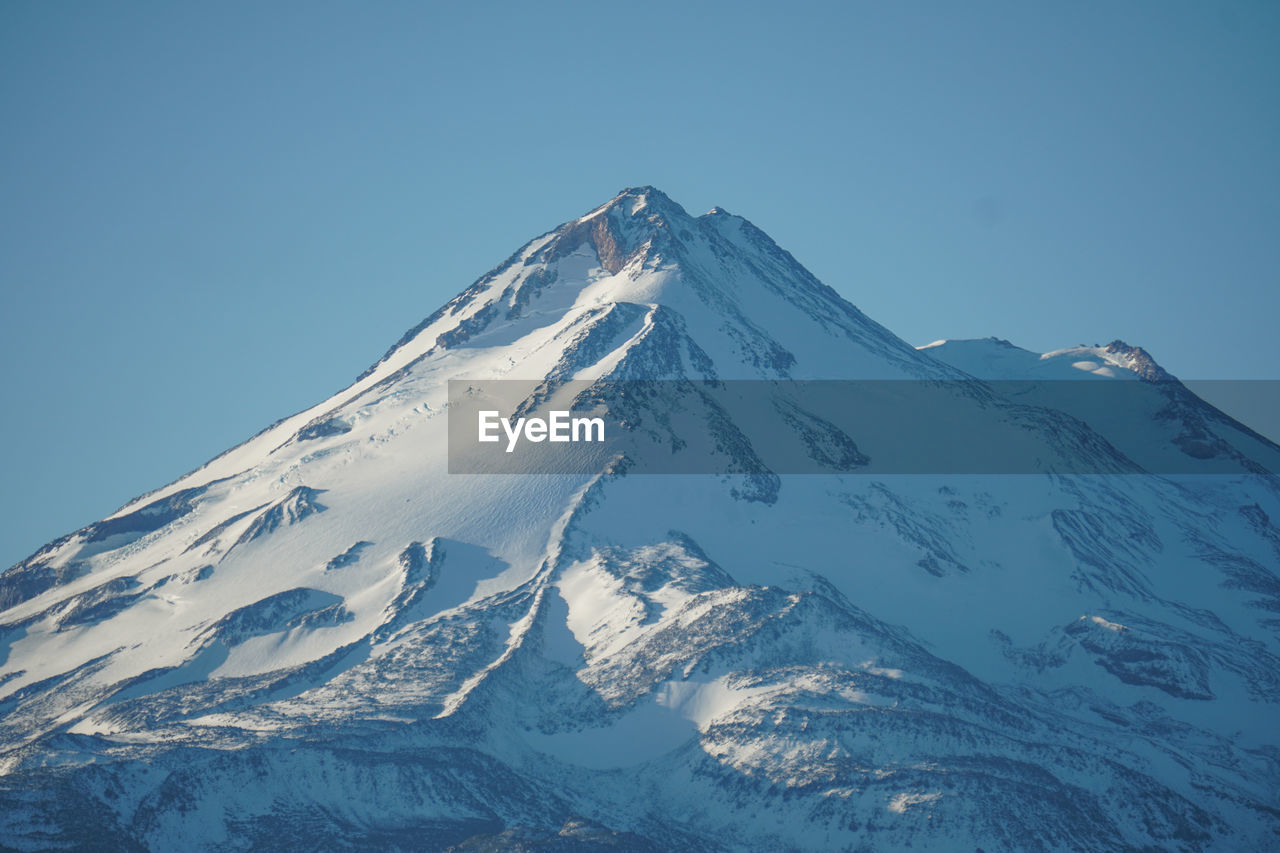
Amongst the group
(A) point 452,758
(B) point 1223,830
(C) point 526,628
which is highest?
(C) point 526,628

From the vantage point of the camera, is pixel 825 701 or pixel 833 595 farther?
pixel 833 595

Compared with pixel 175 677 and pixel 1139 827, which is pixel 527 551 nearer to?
pixel 175 677

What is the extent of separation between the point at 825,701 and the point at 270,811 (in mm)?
52146

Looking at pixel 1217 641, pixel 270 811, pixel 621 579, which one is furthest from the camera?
pixel 1217 641

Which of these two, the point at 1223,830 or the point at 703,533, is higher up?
the point at 703,533

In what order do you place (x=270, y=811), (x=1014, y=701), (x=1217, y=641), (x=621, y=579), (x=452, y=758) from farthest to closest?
1. (x=1217, y=641)
2. (x=621, y=579)
3. (x=1014, y=701)
4. (x=452, y=758)
5. (x=270, y=811)

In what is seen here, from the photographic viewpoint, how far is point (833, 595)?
184 meters

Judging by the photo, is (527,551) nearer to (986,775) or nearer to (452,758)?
(452,758)

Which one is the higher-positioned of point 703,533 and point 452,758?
point 703,533

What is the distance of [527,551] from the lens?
188m

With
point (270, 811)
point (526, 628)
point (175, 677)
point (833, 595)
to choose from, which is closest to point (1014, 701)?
point (833, 595)

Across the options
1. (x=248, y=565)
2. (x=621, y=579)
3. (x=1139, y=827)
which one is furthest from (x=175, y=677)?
(x=1139, y=827)

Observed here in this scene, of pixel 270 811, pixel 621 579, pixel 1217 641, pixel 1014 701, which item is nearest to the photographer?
pixel 270 811

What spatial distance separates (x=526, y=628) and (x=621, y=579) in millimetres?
15078
